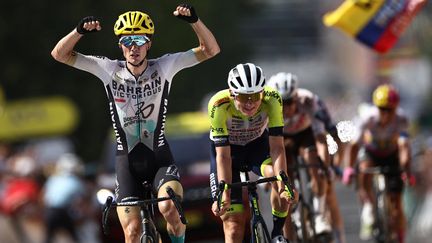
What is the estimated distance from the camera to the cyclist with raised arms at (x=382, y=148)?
1772 centimetres

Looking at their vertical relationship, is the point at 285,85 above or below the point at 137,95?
above

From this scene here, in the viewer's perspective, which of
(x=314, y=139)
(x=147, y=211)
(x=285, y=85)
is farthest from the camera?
(x=314, y=139)

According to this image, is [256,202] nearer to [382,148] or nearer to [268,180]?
[268,180]

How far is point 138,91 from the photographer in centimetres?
1370

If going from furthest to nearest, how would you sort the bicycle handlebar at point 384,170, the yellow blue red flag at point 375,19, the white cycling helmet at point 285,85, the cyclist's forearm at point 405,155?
the yellow blue red flag at point 375,19 → the bicycle handlebar at point 384,170 → the cyclist's forearm at point 405,155 → the white cycling helmet at point 285,85

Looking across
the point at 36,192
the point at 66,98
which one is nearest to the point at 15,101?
the point at 66,98

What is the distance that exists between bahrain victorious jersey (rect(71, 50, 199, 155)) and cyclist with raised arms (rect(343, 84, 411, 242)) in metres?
4.34

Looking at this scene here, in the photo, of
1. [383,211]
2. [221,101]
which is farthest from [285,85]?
[383,211]

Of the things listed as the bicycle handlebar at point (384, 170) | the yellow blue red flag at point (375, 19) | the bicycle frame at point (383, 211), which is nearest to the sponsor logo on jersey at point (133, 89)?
the bicycle handlebar at point (384, 170)

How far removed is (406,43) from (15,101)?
21855mm

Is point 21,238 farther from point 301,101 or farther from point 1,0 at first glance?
point 1,0

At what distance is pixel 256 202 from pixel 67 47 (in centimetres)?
218

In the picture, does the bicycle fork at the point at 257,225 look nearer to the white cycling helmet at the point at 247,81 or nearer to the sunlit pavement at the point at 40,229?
the white cycling helmet at the point at 247,81

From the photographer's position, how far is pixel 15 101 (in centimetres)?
4616
